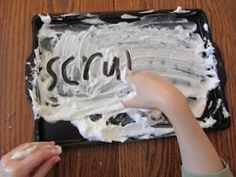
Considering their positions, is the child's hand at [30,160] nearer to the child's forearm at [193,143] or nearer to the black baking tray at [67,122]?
the black baking tray at [67,122]

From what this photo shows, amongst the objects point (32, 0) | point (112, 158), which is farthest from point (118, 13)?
point (112, 158)

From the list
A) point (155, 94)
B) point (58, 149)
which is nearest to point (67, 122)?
point (58, 149)

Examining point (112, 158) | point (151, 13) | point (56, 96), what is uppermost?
point (151, 13)

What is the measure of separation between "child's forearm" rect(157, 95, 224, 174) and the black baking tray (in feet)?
0.36

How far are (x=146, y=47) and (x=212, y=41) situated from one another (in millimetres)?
130

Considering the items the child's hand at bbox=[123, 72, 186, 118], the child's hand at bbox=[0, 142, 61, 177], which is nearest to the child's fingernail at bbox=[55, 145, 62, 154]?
the child's hand at bbox=[0, 142, 61, 177]

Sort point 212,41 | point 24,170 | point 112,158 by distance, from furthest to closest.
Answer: point 212,41, point 112,158, point 24,170

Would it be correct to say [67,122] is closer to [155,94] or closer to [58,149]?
[58,149]

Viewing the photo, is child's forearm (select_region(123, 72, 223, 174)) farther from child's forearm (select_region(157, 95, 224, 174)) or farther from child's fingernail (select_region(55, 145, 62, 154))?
child's fingernail (select_region(55, 145, 62, 154))

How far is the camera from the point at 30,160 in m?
0.53

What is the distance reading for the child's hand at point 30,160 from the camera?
52cm

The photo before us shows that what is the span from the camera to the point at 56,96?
0.65 metres

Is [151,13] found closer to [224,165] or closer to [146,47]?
[146,47]

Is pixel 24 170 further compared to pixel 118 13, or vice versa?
pixel 118 13
